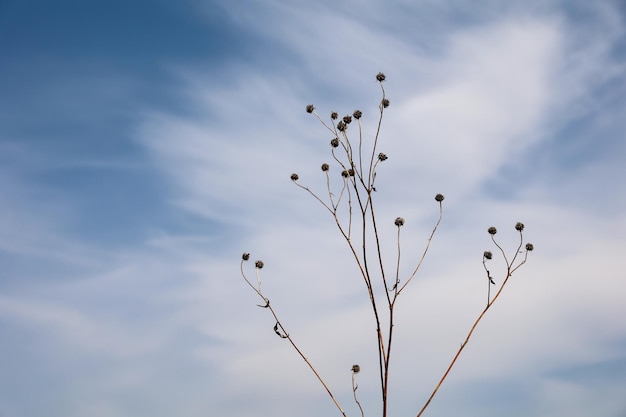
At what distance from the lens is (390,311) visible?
138 inches

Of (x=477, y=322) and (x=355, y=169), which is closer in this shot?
(x=477, y=322)

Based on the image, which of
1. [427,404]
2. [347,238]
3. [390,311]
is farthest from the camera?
[347,238]

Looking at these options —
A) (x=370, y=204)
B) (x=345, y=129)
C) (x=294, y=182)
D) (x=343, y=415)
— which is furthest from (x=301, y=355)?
(x=345, y=129)

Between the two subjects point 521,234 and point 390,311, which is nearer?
point 390,311

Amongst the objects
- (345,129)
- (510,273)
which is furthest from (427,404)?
(345,129)

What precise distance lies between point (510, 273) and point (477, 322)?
472 mm

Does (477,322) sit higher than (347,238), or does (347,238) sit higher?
(347,238)

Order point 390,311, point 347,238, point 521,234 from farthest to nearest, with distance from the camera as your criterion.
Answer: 1. point 521,234
2. point 347,238
3. point 390,311

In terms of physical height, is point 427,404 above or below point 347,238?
below

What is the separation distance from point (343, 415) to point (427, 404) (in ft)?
1.72

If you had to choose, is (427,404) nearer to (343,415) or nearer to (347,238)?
(343,415)

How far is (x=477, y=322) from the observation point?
3.44m

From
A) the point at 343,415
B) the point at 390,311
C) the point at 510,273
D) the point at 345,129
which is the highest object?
the point at 345,129

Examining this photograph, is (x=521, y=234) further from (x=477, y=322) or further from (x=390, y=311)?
(x=390, y=311)
